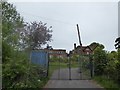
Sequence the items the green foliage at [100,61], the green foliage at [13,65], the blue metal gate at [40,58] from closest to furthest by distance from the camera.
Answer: the green foliage at [13,65] → the green foliage at [100,61] → the blue metal gate at [40,58]

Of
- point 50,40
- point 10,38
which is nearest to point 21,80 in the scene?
point 10,38

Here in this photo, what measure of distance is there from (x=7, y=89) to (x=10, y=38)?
2.49 m

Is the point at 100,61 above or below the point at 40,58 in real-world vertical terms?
below

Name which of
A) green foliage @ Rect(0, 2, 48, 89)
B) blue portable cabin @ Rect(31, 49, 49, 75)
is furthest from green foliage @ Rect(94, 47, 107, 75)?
green foliage @ Rect(0, 2, 48, 89)

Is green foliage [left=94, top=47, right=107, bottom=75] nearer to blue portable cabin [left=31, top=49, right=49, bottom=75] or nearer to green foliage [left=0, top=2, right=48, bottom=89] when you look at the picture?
blue portable cabin [left=31, top=49, right=49, bottom=75]

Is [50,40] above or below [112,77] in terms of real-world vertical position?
above

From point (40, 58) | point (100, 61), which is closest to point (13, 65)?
point (40, 58)

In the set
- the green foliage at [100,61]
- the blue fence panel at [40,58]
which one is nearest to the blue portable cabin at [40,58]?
the blue fence panel at [40,58]

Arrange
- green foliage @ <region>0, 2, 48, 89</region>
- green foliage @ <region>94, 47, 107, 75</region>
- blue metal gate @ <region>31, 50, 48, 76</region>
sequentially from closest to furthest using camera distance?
1. green foliage @ <region>0, 2, 48, 89</region>
2. green foliage @ <region>94, 47, 107, 75</region>
3. blue metal gate @ <region>31, 50, 48, 76</region>

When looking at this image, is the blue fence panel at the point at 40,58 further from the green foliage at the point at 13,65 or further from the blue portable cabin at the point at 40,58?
the green foliage at the point at 13,65

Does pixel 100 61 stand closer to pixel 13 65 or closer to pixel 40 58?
pixel 40 58

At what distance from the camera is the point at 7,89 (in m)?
13.9

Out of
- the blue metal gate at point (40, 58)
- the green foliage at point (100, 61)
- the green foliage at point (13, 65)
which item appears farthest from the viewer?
the blue metal gate at point (40, 58)

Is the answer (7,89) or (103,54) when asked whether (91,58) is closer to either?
(103,54)
